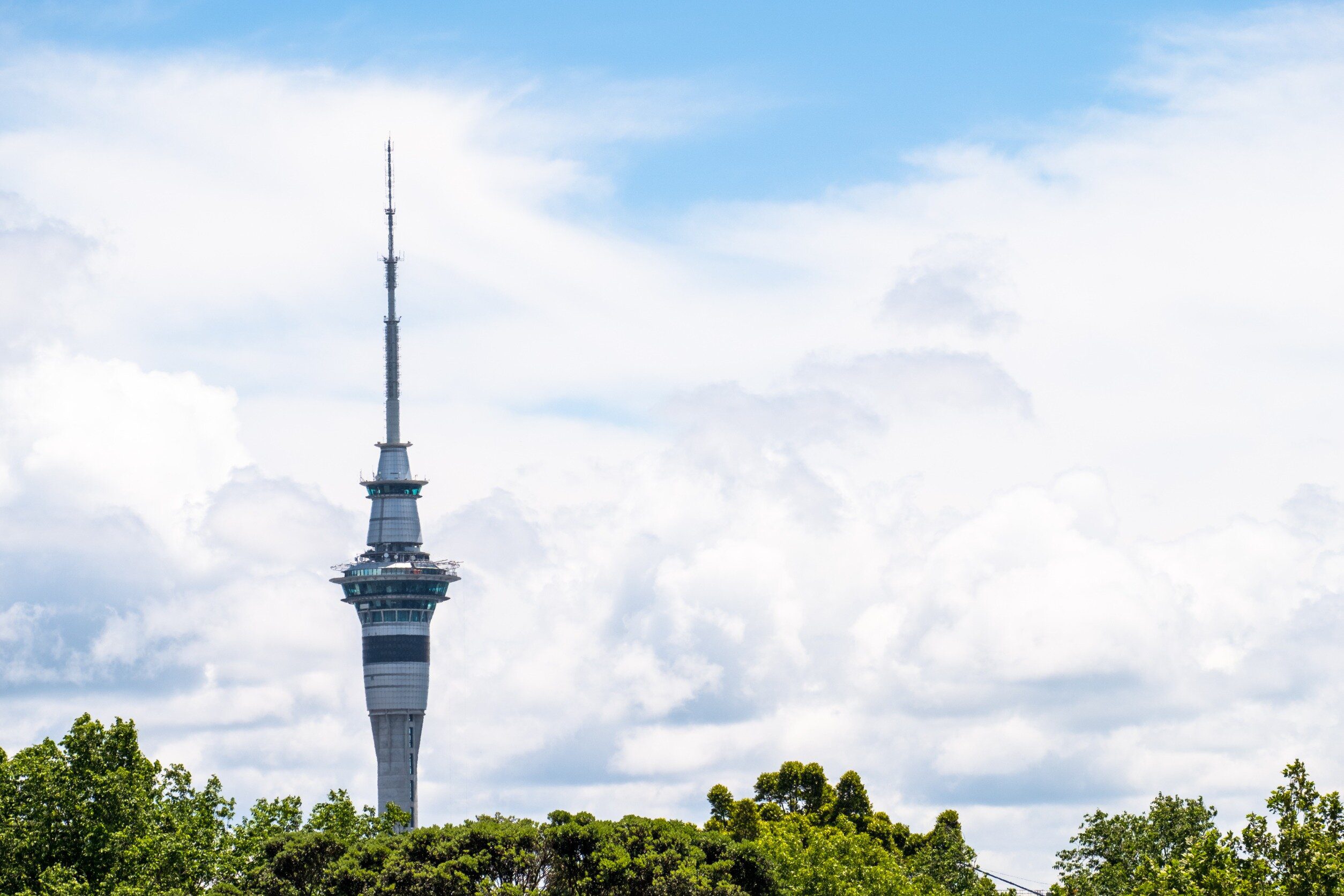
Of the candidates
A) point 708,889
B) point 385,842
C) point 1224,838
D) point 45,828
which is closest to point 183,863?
point 45,828

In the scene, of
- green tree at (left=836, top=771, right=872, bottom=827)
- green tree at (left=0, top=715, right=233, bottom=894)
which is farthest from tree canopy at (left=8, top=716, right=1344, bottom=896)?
green tree at (left=836, top=771, right=872, bottom=827)

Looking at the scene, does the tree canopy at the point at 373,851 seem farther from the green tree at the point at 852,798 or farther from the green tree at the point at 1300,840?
the green tree at the point at 852,798

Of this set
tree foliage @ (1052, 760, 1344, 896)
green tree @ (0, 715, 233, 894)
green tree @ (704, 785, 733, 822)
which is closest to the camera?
tree foliage @ (1052, 760, 1344, 896)

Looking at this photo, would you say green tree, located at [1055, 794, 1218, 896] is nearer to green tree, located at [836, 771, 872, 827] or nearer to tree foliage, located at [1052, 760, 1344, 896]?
tree foliage, located at [1052, 760, 1344, 896]

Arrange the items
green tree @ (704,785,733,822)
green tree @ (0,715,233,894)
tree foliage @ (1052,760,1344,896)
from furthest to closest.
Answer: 1. green tree @ (704,785,733,822)
2. green tree @ (0,715,233,894)
3. tree foliage @ (1052,760,1344,896)

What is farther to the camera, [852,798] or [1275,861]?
[852,798]

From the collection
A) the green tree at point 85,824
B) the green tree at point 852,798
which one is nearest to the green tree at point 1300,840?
the green tree at point 85,824

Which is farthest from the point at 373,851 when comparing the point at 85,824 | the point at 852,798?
the point at 852,798

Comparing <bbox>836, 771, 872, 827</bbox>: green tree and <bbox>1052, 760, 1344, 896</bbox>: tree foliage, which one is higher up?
<bbox>836, 771, 872, 827</bbox>: green tree

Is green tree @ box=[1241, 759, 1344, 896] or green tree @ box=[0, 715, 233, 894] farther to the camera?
green tree @ box=[0, 715, 233, 894]

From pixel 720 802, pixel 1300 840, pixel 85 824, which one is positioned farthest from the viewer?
pixel 720 802

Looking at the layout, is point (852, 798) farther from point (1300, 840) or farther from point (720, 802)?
point (1300, 840)

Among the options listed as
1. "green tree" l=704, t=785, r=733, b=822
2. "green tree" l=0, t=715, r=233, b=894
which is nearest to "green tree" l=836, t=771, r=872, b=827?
"green tree" l=704, t=785, r=733, b=822

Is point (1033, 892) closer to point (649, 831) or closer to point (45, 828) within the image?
point (649, 831)
